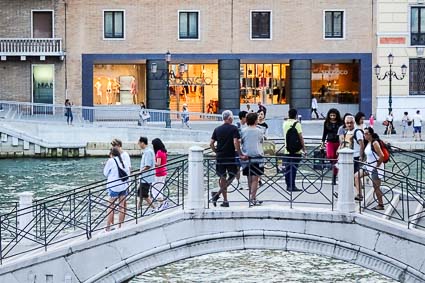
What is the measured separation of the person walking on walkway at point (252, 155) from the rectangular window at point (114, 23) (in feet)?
126

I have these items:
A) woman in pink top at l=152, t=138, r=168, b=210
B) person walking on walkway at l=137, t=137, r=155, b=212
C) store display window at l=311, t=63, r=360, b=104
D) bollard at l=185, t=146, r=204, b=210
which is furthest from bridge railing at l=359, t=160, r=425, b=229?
store display window at l=311, t=63, r=360, b=104

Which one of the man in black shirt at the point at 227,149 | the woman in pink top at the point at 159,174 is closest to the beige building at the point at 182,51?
the woman in pink top at the point at 159,174

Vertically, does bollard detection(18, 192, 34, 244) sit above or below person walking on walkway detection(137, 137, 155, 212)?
below

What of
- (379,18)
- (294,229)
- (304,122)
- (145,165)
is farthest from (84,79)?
(294,229)

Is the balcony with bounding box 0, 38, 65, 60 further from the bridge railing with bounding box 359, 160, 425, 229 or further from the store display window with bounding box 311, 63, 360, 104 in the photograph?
the bridge railing with bounding box 359, 160, 425, 229

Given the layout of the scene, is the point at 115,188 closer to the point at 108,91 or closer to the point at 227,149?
the point at 227,149

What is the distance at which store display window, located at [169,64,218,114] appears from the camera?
56625 millimetres

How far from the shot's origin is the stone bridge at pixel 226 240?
51.7 feet

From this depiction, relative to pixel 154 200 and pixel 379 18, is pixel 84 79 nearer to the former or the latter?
pixel 379 18

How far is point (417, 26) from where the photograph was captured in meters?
56.2

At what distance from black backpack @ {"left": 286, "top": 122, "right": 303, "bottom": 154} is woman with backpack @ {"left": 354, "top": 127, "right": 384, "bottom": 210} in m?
1.04

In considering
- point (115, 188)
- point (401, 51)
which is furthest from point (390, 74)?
point (115, 188)

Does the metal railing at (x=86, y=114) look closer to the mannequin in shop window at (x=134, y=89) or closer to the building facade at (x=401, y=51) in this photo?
the mannequin in shop window at (x=134, y=89)

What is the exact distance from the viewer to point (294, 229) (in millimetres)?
16109
